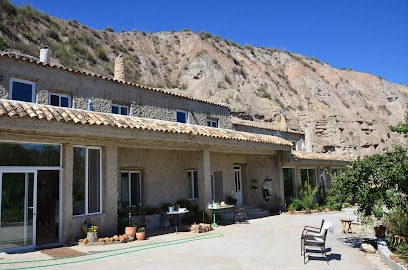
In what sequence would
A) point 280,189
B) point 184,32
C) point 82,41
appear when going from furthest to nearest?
point 184,32 < point 82,41 < point 280,189

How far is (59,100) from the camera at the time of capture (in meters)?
14.8

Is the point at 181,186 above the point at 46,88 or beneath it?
beneath

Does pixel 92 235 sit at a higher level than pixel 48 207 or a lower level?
lower

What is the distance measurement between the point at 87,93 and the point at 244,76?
36.0m

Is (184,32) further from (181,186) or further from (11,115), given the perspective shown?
(11,115)

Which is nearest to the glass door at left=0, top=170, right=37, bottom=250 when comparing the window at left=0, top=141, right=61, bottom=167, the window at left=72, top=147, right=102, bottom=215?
the window at left=0, top=141, right=61, bottom=167

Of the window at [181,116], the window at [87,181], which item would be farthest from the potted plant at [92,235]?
the window at [181,116]

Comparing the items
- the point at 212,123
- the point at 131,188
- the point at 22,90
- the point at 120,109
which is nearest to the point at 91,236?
the point at 131,188

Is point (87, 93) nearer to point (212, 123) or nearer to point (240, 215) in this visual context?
point (212, 123)

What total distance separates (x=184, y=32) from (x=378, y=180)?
4823 cm

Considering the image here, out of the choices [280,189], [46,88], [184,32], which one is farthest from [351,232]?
[184,32]

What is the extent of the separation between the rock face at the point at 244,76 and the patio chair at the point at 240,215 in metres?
15.9

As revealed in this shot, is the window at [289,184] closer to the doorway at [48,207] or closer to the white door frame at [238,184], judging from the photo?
the white door frame at [238,184]

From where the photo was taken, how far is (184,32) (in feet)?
178
